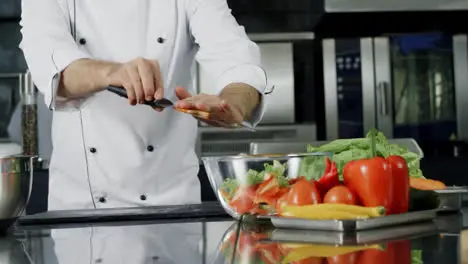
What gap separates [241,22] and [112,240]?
8.79 ft

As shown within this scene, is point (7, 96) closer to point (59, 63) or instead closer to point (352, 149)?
point (59, 63)

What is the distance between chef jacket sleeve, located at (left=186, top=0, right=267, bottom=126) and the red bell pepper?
46 centimetres

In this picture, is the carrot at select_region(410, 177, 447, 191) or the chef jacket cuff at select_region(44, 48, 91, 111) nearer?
the carrot at select_region(410, 177, 447, 191)

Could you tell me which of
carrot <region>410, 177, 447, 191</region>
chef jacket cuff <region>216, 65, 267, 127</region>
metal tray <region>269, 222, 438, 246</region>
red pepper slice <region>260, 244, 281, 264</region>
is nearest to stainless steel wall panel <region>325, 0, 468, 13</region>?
chef jacket cuff <region>216, 65, 267, 127</region>

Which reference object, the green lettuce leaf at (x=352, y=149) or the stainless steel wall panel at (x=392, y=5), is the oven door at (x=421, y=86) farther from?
the green lettuce leaf at (x=352, y=149)

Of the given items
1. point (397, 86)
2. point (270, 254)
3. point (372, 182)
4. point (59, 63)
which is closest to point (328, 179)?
point (372, 182)

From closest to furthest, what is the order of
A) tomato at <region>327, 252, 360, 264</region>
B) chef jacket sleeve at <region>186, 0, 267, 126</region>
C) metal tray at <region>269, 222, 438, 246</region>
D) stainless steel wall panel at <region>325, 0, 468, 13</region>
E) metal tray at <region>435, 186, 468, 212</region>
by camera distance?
tomato at <region>327, 252, 360, 264</region>, metal tray at <region>269, 222, 438, 246</region>, metal tray at <region>435, 186, 468, 212</region>, chef jacket sleeve at <region>186, 0, 267, 126</region>, stainless steel wall panel at <region>325, 0, 468, 13</region>

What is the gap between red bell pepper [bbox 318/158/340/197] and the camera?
43.1 inches

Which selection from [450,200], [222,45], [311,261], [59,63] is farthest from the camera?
[222,45]

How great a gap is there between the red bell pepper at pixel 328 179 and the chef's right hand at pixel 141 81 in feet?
1.08

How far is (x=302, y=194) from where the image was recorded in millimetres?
1045

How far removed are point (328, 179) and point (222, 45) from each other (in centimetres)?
66

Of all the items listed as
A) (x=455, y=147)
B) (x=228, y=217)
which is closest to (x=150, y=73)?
(x=228, y=217)

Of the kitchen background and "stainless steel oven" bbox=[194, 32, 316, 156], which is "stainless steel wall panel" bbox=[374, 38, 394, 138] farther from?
"stainless steel oven" bbox=[194, 32, 316, 156]
